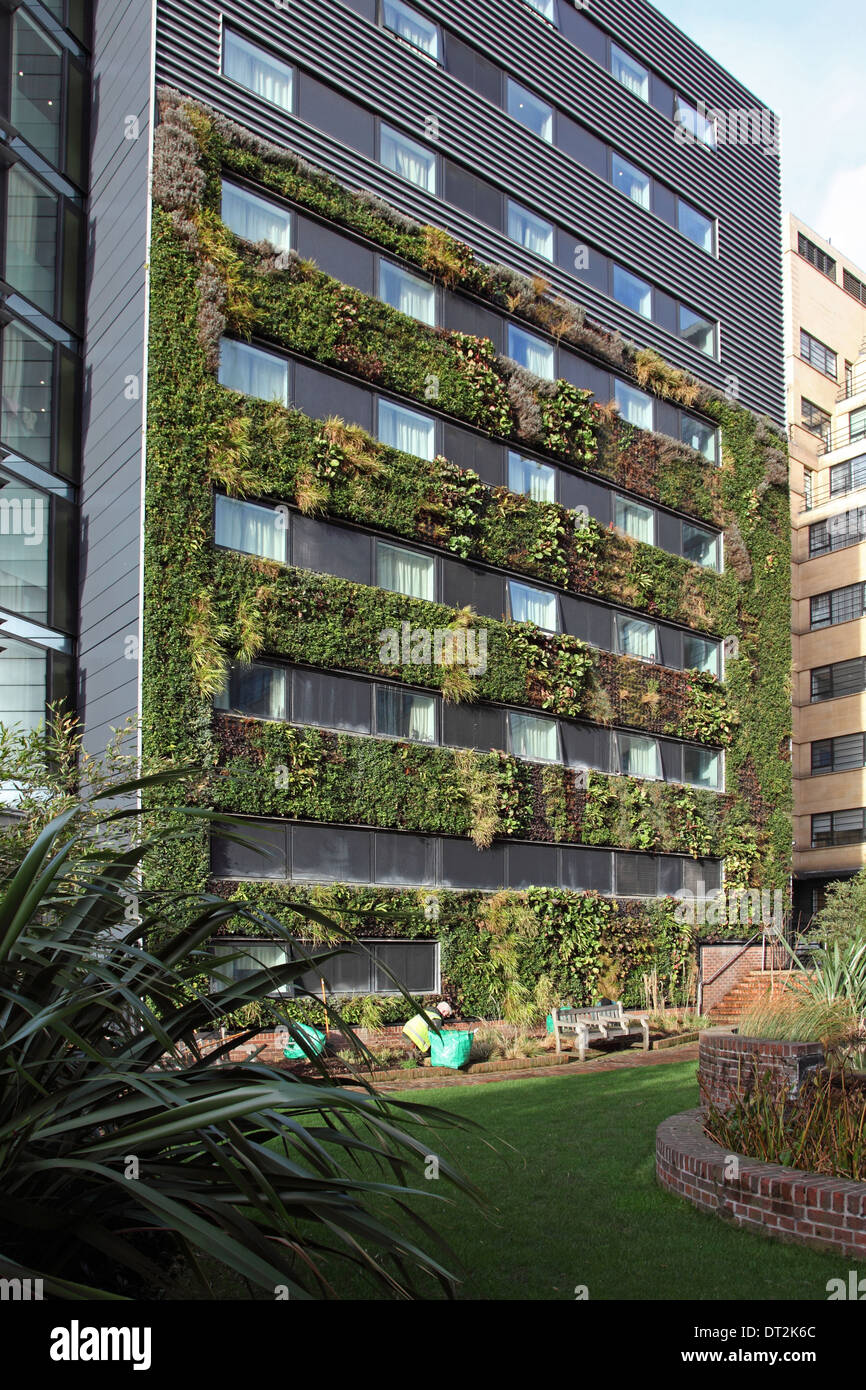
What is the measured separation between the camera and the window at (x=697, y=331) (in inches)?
1144

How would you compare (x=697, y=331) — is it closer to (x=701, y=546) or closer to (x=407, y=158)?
(x=701, y=546)

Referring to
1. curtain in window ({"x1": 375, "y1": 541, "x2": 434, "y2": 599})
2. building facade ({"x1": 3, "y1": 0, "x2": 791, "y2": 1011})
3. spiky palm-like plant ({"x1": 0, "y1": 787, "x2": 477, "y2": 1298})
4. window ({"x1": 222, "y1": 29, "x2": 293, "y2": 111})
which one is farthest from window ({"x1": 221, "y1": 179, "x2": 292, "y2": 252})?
spiky palm-like plant ({"x1": 0, "y1": 787, "x2": 477, "y2": 1298})

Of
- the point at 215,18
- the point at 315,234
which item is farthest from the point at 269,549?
the point at 215,18

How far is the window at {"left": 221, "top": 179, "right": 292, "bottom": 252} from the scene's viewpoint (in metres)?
19.1

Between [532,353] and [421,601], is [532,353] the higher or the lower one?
the higher one

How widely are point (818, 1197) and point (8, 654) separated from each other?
15597 mm

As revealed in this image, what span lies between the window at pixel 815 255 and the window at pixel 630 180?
17.6 metres

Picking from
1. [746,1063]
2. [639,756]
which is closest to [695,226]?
[639,756]

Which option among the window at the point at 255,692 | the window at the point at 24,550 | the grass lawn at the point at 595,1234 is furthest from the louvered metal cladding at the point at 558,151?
the grass lawn at the point at 595,1234

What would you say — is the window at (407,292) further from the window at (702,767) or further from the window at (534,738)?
the window at (702,767)

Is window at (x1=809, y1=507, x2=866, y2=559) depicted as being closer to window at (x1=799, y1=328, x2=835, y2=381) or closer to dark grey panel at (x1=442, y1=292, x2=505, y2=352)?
window at (x1=799, y1=328, x2=835, y2=381)

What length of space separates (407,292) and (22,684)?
34.9 ft

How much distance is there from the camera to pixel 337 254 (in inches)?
816
